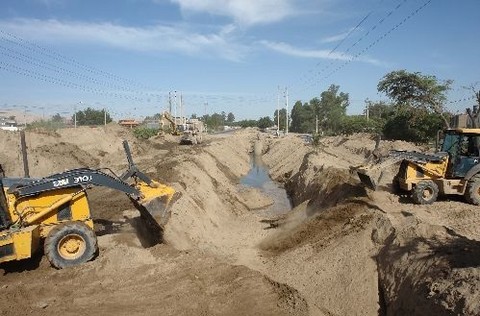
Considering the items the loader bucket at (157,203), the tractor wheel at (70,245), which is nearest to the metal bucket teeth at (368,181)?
the loader bucket at (157,203)

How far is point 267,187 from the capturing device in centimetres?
3039

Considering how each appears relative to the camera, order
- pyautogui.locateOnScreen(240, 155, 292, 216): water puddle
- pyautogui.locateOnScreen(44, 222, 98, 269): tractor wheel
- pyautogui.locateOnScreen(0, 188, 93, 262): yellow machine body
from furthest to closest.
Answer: pyautogui.locateOnScreen(240, 155, 292, 216): water puddle → pyautogui.locateOnScreen(44, 222, 98, 269): tractor wheel → pyautogui.locateOnScreen(0, 188, 93, 262): yellow machine body

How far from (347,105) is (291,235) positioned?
393ft

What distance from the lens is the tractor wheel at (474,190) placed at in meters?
13.8

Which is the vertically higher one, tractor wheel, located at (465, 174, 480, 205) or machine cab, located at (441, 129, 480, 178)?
machine cab, located at (441, 129, 480, 178)

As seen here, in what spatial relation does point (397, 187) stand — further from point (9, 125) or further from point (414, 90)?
point (9, 125)

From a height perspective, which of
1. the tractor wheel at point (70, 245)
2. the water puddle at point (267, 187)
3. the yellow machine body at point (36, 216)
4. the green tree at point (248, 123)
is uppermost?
the yellow machine body at point (36, 216)

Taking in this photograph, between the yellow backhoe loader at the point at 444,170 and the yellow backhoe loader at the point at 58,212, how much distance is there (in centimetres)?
790

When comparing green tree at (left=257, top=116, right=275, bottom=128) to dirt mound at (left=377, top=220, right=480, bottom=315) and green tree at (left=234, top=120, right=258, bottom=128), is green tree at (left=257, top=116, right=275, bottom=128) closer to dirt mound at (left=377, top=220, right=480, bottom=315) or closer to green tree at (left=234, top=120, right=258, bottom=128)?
green tree at (left=234, top=120, right=258, bottom=128)

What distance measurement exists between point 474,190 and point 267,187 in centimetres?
1754

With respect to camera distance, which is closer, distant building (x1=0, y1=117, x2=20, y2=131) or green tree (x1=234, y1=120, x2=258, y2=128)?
distant building (x1=0, y1=117, x2=20, y2=131)

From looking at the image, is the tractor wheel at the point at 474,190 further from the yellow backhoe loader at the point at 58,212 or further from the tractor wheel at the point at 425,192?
the yellow backhoe loader at the point at 58,212

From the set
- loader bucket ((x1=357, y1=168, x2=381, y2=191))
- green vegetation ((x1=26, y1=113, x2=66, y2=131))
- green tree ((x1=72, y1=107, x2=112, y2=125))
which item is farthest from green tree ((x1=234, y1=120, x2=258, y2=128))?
loader bucket ((x1=357, y1=168, x2=381, y2=191))

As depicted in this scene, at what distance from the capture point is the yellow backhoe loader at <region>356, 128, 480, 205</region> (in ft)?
45.9
